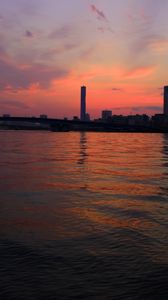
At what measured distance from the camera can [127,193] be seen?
17297mm

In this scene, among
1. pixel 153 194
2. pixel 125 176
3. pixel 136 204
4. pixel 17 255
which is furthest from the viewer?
pixel 125 176

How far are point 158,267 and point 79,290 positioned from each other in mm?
1907

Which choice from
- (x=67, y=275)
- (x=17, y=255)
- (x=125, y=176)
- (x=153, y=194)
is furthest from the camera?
(x=125, y=176)

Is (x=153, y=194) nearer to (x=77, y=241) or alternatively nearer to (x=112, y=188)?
(x=112, y=188)

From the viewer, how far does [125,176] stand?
79.2 feet

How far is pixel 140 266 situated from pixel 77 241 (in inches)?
83.1

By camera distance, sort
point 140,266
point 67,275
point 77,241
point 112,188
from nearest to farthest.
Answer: point 67,275
point 140,266
point 77,241
point 112,188

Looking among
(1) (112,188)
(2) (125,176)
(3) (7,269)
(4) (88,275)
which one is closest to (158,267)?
(4) (88,275)

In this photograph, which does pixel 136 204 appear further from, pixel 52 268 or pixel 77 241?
pixel 52 268

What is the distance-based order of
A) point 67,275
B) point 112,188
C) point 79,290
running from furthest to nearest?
point 112,188, point 67,275, point 79,290

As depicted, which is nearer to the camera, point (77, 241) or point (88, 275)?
point (88, 275)

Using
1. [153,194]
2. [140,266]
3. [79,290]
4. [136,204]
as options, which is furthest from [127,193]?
[79,290]

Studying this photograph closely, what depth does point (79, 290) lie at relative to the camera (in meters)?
6.91

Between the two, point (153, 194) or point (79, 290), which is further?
point (153, 194)
